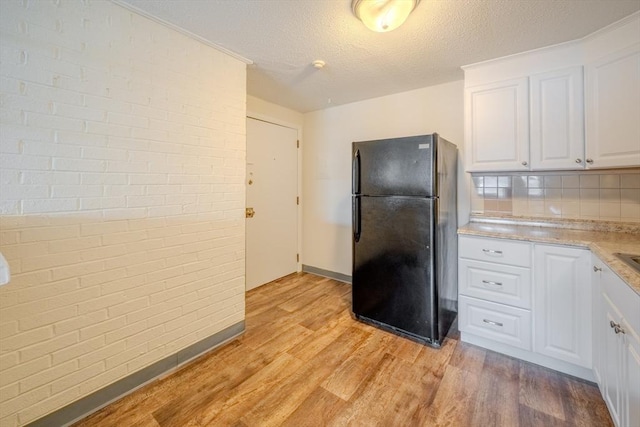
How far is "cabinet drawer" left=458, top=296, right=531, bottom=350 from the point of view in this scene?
1.80 metres

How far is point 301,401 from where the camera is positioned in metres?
1.53

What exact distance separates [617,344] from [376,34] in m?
2.11

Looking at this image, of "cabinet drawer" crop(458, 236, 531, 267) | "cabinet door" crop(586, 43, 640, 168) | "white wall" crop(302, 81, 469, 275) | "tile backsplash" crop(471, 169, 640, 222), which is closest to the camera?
"cabinet door" crop(586, 43, 640, 168)

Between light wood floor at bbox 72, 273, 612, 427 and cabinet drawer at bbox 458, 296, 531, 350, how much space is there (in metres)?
0.15

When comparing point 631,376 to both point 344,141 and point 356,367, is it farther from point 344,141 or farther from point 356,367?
point 344,141

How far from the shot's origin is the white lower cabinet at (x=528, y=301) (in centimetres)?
162

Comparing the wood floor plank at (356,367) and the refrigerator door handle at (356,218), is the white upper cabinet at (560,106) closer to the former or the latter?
the refrigerator door handle at (356,218)

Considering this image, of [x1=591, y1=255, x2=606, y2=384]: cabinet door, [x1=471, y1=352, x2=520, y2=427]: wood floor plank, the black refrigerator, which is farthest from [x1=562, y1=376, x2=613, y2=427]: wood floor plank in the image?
the black refrigerator

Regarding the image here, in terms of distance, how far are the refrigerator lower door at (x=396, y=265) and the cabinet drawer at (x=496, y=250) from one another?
11.6 inches

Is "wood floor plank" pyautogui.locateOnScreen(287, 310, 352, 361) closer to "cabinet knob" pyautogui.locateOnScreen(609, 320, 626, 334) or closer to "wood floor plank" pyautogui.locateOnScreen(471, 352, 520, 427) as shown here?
"wood floor plank" pyautogui.locateOnScreen(471, 352, 520, 427)

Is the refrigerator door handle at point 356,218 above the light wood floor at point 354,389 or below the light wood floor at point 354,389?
above

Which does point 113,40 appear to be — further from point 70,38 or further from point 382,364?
point 382,364

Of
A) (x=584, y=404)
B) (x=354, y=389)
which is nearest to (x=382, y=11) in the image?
(x=354, y=389)

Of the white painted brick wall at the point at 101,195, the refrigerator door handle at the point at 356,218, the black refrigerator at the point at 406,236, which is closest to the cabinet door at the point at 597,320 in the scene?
the black refrigerator at the point at 406,236
